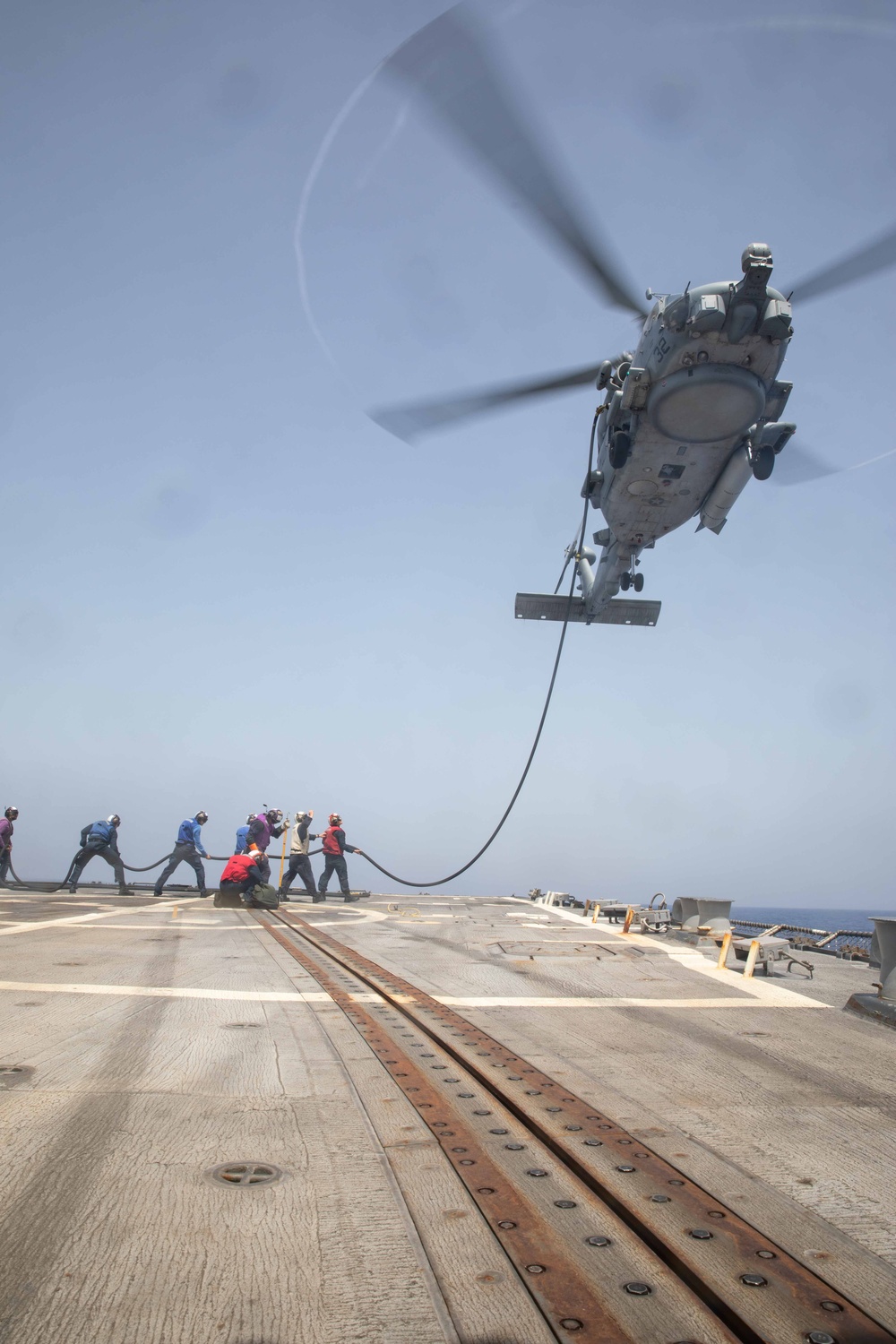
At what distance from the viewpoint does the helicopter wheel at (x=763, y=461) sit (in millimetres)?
13391

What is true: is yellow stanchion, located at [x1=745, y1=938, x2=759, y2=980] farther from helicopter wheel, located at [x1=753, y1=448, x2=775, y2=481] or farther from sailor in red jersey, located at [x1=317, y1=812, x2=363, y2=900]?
sailor in red jersey, located at [x1=317, y1=812, x2=363, y2=900]

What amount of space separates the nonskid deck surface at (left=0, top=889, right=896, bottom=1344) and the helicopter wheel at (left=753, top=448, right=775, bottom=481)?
9.63 metres

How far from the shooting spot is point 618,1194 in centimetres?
288

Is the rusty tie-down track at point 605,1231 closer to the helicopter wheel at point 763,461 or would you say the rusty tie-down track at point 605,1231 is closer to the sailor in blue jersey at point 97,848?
the helicopter wheel at point 763,461

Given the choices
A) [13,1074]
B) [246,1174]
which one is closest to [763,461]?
[246,1174]

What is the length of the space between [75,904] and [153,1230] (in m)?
14.3

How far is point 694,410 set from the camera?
41.3 feet

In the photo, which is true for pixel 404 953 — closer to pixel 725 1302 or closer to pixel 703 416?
pixel 725 1302

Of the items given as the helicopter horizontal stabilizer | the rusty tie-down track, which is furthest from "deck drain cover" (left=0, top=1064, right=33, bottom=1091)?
the helicopter horizontal stabilizer

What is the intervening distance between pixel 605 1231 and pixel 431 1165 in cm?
79

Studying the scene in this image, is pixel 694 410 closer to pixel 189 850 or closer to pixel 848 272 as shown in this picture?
pixel 848 272

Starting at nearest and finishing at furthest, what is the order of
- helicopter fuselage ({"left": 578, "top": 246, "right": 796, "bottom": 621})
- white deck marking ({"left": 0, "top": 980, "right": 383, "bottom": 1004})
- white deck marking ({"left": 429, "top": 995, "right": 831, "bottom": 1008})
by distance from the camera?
white deck marking ({"left": 0, "top": 980, "right": 383, "bottom": 1004})
white deck marking ({"left": 429, "top": 995, "right": 831, "bottom": 1008})
helicopter fuselage ({"left": 578, "top": 246, "right": 796, "bottom": 621})

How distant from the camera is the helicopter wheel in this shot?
1339 cm

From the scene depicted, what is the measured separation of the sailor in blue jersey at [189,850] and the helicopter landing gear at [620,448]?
12791mm
